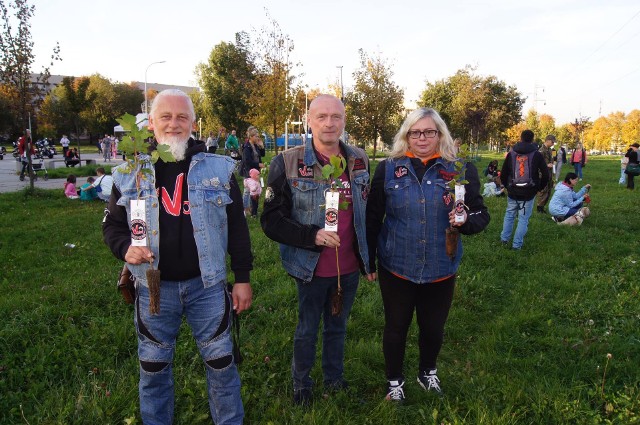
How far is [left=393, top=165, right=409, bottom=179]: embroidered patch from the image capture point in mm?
A: 3162

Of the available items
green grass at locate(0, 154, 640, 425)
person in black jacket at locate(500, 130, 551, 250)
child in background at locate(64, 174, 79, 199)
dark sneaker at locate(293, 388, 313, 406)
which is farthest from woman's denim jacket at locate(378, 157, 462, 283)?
child in background at locate(64, 174, 79, 199)

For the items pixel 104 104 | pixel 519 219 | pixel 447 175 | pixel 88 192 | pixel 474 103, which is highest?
pixel 104 104

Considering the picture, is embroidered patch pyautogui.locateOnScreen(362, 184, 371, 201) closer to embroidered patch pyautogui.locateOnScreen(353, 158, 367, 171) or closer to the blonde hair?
embroidered patch pyautogui.locateOnScreen(353, 158, 367, 171)

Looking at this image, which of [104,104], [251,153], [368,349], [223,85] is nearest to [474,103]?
[223,85]

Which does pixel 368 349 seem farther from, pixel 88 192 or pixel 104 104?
pixel 104 104

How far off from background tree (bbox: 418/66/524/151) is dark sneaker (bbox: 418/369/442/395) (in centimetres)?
3225

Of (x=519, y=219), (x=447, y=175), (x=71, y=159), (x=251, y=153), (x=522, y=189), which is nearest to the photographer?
(x=447, y=175)

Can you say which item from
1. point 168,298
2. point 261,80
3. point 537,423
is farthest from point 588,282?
point 261,80

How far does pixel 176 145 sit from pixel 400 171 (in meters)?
1.56

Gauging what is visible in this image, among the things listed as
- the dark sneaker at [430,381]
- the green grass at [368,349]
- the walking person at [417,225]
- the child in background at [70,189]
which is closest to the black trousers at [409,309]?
the walking person at [417,225]

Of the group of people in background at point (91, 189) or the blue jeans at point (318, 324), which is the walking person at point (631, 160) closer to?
the blue jeans at point (318, 324)

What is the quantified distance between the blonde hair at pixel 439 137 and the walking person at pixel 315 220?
0.31 metres

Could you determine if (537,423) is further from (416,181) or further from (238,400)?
(238,400)

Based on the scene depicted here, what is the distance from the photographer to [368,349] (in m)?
4.10
